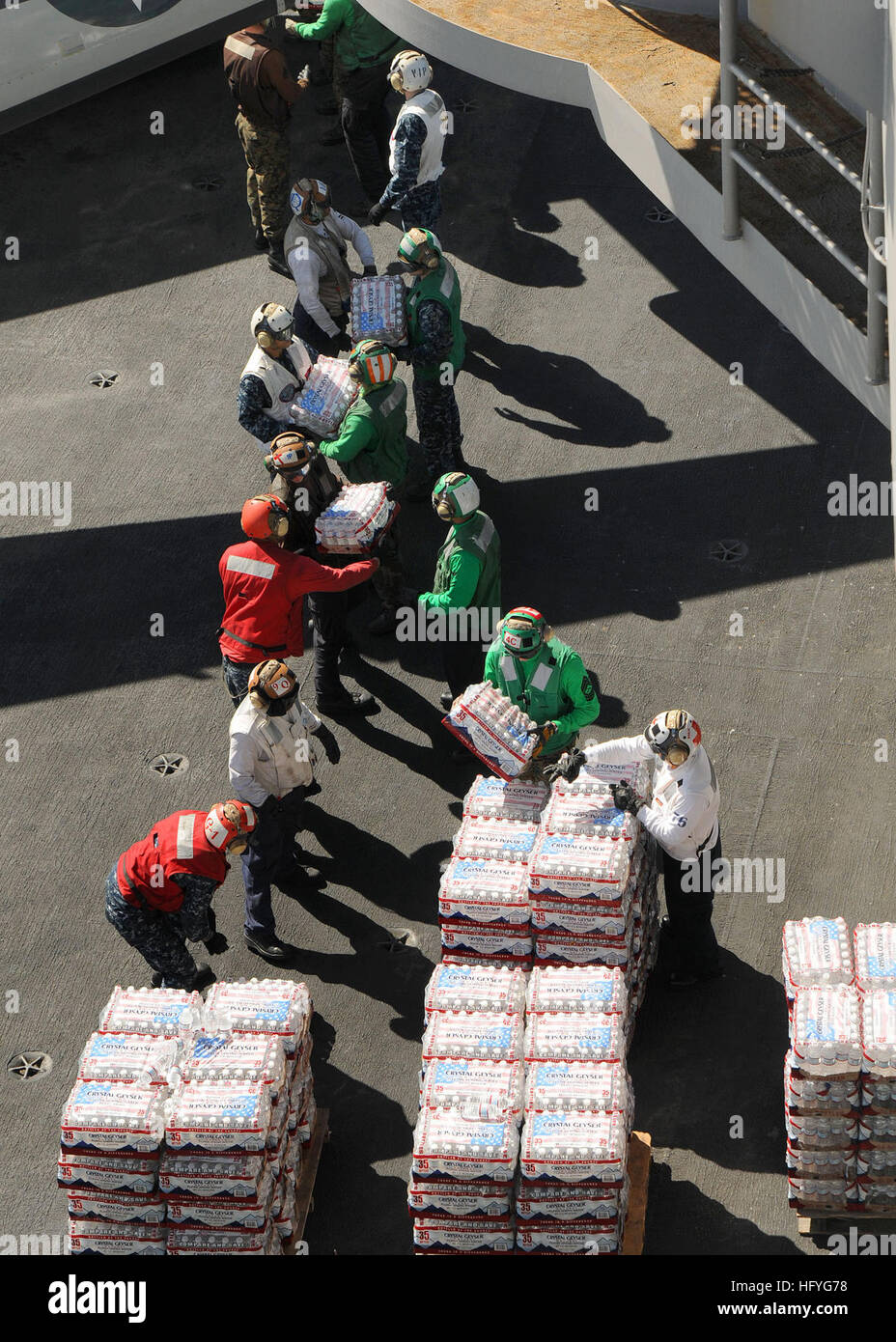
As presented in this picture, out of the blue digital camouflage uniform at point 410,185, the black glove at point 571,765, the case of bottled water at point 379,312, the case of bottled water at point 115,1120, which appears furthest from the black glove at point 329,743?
the blue digital camouflage uniform at point 410,185

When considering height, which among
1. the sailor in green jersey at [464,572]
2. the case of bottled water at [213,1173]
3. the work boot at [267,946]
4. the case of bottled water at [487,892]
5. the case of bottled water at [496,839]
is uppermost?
the sailor in green jersey at [464,572]

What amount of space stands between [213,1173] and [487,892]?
7.52 ft

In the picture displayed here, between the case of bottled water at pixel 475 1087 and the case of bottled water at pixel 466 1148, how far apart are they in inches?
2.7

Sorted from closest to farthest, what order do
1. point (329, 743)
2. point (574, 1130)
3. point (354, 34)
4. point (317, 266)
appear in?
Result: point (574, 1130) → point (329, 743) → point (317, 266) → point (354, 34)

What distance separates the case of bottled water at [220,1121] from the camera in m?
10.1

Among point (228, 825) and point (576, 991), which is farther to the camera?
point (228, 825)

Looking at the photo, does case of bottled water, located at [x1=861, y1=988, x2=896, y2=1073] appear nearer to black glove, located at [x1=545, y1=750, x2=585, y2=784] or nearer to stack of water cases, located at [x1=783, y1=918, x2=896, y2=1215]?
stack of water cases, located at [x1=783, y1=918, x2=896, y2=1215]

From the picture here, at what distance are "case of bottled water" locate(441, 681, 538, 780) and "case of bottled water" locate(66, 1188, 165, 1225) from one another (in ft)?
11.0

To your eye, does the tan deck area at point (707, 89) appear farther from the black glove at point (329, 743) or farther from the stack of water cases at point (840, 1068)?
the black glove at point (329, 743)

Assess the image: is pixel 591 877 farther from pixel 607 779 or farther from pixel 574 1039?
pixel 574 1039

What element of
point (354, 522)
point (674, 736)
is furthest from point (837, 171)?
point (354, 522)

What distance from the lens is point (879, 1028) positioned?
33.1 ft

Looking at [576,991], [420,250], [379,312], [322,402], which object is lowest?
[576,991]

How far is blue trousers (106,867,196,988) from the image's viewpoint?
1164 centimetres
